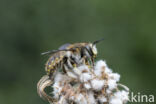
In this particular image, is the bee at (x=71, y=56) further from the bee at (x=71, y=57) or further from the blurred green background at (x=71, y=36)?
the blurred green background at (x=71, y=36)

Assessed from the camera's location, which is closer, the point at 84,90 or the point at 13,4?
the point at 84,90

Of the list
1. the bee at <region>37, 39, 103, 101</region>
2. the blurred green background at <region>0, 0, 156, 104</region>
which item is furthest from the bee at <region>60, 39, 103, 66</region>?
the blurred green background at <region>0, 0, 156, 104</region>

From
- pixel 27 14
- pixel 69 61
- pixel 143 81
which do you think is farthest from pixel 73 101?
pixel 27 14

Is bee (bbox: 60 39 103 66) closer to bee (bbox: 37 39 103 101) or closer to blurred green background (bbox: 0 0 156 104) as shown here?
bee (bbox: 37 39 103 101)

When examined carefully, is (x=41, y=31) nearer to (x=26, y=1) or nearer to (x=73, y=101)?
(x=26, y=1)

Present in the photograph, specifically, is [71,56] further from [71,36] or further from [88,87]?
[71,36]

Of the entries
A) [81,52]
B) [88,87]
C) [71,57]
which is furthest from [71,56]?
[88,87]
